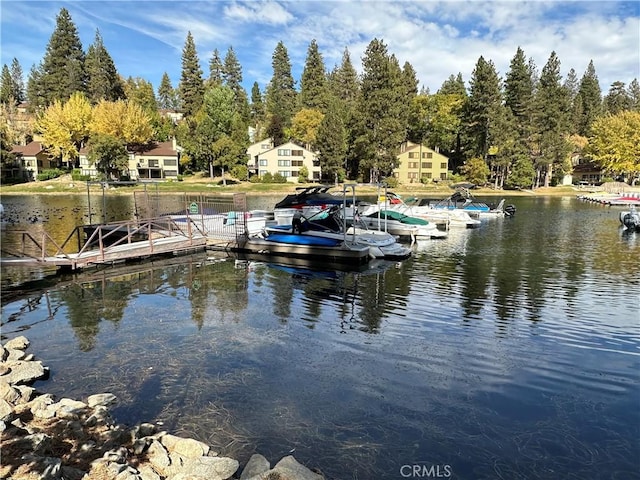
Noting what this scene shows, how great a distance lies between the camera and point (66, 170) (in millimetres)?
80000

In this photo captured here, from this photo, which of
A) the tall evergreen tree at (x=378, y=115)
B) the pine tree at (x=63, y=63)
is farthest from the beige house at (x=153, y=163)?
the tall evergreen tree at (x=378, y=115)

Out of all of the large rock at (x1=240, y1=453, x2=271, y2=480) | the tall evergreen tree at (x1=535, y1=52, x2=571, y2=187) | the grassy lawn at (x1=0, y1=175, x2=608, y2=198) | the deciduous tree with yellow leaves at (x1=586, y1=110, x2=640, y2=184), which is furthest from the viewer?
the deciduous tree with yellow leaves at (x1=586, y1=110, x2=640, y2=184)

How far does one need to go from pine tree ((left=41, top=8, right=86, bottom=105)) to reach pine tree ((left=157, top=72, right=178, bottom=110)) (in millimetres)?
43151

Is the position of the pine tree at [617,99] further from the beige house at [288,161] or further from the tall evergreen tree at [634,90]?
the beige house at [288,161]

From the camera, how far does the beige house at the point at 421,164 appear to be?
273 ft

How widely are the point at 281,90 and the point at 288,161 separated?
42.0 metres

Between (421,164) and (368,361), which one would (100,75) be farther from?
(368,361)

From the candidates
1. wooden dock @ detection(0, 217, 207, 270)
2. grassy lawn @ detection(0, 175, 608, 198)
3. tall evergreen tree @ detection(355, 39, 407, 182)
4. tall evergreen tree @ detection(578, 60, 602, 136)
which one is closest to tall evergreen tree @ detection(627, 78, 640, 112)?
tall evergreen tree @ detection(578, 60, 602, 136)

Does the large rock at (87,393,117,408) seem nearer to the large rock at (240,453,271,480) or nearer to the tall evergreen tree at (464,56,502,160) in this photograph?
the large rock at (240,453,271,480)

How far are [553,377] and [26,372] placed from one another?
36.2ft

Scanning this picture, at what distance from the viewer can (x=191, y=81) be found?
100000mm

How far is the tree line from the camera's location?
2913 inches

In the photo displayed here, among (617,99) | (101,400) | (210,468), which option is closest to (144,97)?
(101,400)

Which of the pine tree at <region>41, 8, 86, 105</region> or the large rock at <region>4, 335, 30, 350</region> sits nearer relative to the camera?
the large rock at <region>4, 335, 30, 350</region>
